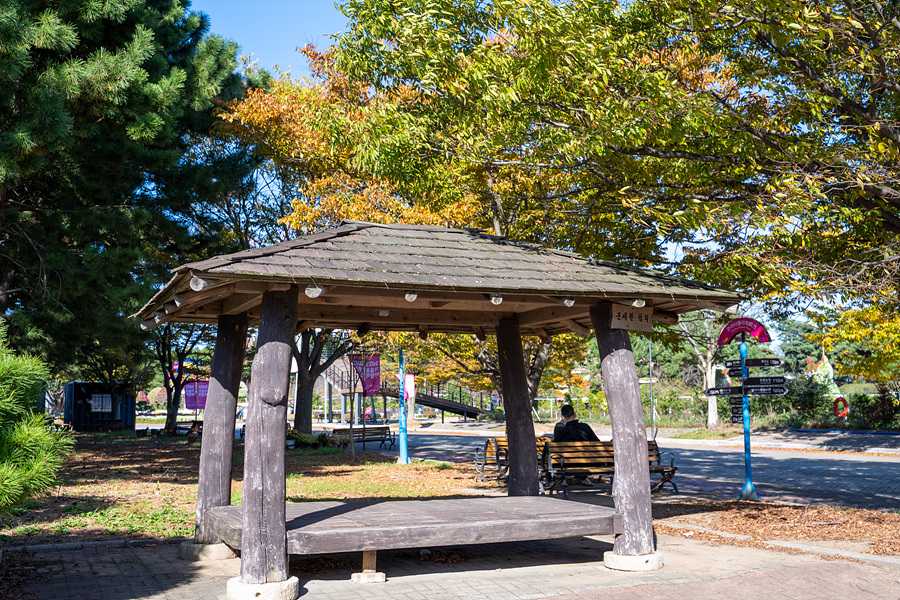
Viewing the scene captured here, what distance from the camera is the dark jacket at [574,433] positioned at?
42.2ft

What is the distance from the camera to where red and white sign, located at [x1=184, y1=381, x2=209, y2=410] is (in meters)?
33.0

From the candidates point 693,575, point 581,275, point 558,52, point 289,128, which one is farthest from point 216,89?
point 693,575

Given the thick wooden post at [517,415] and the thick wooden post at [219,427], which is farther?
the thick wooden post at [517,415]

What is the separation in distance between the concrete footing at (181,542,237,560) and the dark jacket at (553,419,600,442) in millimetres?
6732

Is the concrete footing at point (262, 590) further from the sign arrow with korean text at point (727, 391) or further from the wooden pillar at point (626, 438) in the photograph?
the sign arrow with korean text at point (727, 391)

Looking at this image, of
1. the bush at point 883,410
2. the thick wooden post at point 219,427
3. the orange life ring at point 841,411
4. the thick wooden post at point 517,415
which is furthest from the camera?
the orange life ring at point 841,411

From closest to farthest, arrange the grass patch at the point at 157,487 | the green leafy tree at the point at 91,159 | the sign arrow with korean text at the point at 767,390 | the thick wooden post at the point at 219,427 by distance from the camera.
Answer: the thick wooden post at the point at 219,427, the grass patch at the point at 157,487, the green leafy tree at the point at 91,159, the sign arrow with korean text at the point at 767,390

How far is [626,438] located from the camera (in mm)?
7613

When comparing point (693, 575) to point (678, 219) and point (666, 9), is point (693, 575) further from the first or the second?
point (666, 9)

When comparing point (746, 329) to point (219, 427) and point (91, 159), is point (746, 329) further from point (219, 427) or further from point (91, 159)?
point (91, 159)

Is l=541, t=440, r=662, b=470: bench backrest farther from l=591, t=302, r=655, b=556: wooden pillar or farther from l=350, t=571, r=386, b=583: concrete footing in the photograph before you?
l=350, t=571, r=386, b=583: concrete footing

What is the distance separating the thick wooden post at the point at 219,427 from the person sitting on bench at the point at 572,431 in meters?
6.48

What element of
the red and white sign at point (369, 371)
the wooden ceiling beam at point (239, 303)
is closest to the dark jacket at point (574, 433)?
the wooden ceiling beam at point (239, 303)

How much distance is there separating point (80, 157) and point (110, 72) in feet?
7.89
